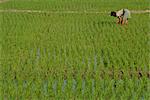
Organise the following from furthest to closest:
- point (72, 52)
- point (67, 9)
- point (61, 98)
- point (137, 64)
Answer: point (67, 9) → point (72, 52) → point (137, 64) → point (61, 98)

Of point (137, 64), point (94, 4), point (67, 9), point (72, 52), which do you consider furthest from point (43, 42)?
point (94, 4)

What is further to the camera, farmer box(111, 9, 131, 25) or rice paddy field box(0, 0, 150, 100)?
farmer box(111, 9, 131, 25)

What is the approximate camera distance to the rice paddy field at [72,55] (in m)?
7.62

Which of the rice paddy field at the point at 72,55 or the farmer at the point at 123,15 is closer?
the rice paddy field at the point at 72,55

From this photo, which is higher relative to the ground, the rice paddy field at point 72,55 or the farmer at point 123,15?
the farmer at point 123,15

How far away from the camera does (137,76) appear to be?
28.5 feet

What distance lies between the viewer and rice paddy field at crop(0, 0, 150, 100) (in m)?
7.62

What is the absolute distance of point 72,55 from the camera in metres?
10.2

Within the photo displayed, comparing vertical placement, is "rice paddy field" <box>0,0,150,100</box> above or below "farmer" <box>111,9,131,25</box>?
below

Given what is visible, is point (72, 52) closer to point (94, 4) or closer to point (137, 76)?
point (137, 76)

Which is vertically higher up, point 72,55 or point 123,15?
point 123,15

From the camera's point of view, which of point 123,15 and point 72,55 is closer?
point 72,55

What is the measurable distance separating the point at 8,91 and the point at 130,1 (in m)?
13.7

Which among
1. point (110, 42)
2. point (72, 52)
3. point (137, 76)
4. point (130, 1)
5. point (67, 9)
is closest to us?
point (137, 76)
